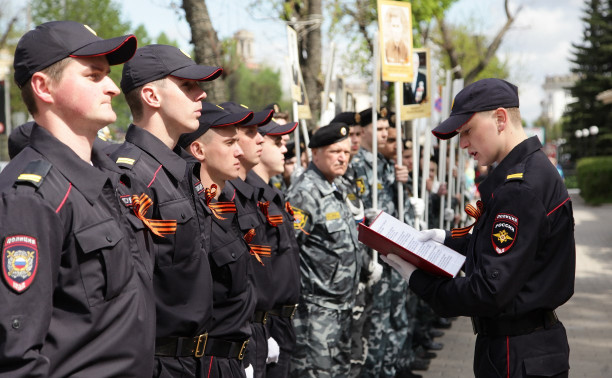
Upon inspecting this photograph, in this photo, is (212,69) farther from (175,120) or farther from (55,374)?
(55,374)

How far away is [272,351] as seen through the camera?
4559 mm

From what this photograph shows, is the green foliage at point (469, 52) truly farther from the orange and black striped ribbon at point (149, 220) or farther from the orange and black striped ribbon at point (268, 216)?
the orange and black striped ribbon at point (149, 220)

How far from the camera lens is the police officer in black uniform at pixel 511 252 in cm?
330

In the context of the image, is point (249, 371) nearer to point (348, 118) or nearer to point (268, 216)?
point (268, 216)

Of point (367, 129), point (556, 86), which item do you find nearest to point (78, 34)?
point (367, 129)

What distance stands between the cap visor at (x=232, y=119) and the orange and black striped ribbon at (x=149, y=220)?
1.10 meters

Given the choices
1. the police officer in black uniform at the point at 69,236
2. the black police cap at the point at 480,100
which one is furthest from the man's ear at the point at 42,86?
the black police cap at the point at 480,100

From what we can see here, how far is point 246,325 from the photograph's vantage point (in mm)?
3824

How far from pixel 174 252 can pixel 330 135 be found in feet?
10.3

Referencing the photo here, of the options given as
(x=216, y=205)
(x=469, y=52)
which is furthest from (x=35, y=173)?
(x=469, y=52)

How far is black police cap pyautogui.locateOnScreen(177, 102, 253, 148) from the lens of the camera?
13.5 ft

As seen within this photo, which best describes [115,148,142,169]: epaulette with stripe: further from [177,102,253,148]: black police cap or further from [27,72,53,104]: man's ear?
[177,102,253,148]: black police cap

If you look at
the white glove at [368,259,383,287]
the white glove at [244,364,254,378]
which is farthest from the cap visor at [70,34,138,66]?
the white glove at [368,259,383,287]

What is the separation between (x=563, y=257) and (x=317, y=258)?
2648 millimetres
